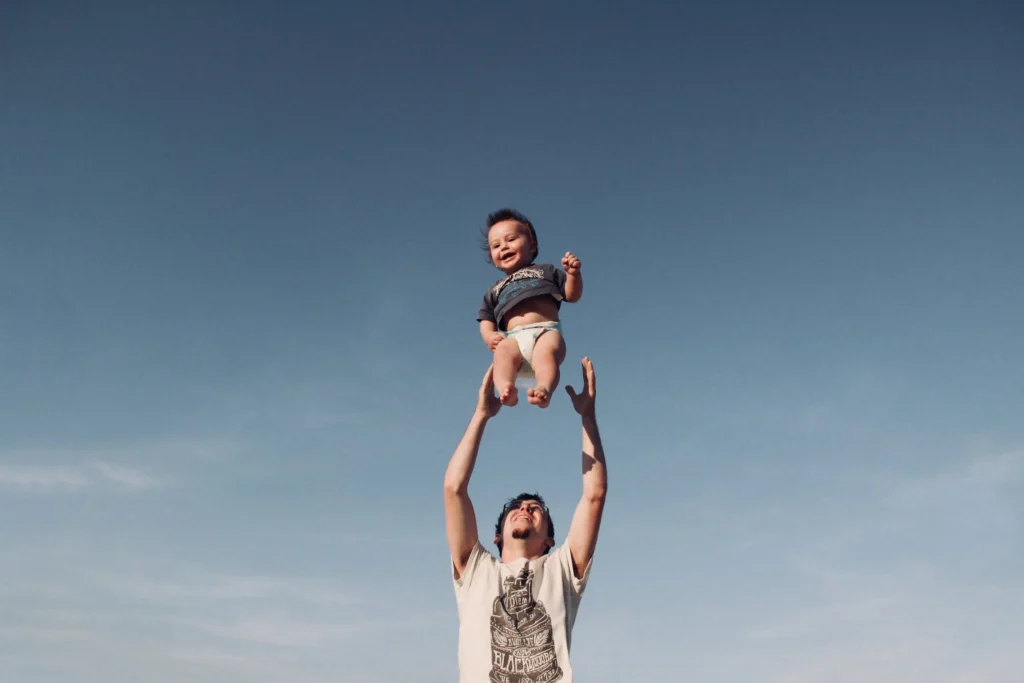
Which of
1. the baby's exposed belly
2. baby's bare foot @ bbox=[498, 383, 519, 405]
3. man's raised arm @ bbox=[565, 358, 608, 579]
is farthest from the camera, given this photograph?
the baby's exposed belly

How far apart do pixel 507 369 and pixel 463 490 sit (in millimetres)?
1036

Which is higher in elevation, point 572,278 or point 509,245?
point 509,245

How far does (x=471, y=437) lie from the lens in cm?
695

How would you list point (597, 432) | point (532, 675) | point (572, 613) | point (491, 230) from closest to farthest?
point (532, 675)
point (572, 613)
point (597, 432)
point (491, 230)

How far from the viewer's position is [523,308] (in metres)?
7.46

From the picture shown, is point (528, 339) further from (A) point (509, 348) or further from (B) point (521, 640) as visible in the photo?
(B) point (521, 640)

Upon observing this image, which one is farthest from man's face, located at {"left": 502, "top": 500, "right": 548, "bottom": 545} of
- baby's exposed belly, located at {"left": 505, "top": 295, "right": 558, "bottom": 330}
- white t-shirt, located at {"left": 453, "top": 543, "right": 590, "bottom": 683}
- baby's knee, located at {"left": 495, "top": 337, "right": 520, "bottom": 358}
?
baby's exposed belly, located at {"left": 505, "top": 295, "right": 558, "bottom": 330}

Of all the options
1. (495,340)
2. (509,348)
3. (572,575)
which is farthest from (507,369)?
(572,575)

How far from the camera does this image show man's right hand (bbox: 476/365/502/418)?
273 inches

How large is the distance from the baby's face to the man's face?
2160 millimetres

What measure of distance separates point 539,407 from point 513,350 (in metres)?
0.74

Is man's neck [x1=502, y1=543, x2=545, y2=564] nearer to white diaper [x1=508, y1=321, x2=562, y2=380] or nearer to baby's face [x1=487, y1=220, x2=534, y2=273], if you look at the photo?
white diaper [x1=508, y1=321, x2=562, y2=380]

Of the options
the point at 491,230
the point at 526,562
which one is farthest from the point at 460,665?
the point at 491,230

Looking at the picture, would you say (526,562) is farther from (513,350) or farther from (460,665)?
(513,350)
